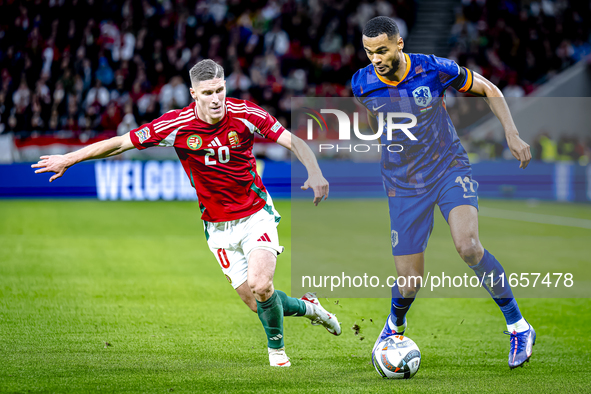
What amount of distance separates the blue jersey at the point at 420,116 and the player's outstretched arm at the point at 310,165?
0.67 m

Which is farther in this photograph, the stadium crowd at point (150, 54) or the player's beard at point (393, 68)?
the stadium crowd at point (150, 54)

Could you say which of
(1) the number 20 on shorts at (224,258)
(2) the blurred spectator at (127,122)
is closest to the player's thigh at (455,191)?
(1) the number 20 on shorts at (224,258)

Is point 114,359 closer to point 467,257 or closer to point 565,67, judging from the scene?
point 467,257

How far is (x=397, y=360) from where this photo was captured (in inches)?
184

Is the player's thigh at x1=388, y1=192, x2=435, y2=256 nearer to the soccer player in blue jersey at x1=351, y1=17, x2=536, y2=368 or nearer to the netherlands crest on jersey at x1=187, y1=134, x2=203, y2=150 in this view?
the soccer player in blue jersey at x1=351, y1=17, x2=536, y2=368

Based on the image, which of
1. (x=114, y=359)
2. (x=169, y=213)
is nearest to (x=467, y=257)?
(x=114, y=359)

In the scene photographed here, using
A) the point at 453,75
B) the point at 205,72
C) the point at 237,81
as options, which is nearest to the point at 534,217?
the point at 237,81

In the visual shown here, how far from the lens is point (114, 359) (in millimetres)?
5039

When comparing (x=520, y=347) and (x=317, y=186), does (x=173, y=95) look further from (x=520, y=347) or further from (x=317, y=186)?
(x=520, y=347)

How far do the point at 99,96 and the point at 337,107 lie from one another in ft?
46.7

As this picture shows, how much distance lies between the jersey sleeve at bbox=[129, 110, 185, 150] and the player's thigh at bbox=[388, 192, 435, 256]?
5.70 ft

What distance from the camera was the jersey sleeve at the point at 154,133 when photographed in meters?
4.95

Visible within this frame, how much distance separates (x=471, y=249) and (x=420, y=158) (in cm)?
78

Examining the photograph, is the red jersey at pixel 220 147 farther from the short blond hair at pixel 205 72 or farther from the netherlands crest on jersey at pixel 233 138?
the short blond hair at pixel 205 72
